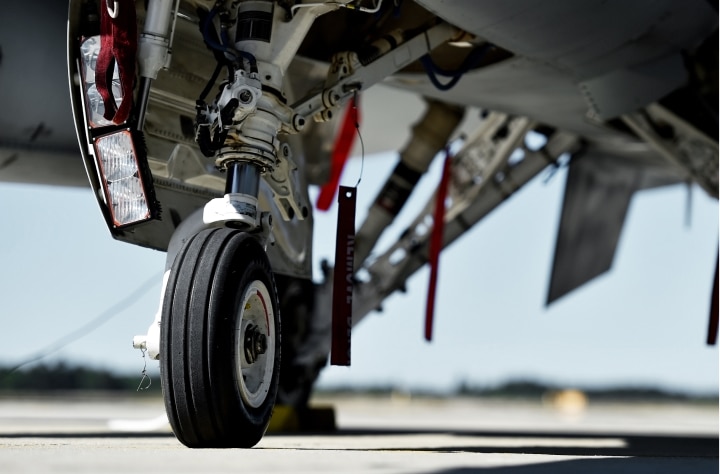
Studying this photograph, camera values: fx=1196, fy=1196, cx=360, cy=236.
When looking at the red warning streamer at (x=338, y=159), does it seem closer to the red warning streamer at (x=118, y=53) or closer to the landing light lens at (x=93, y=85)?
the landing light lens at (x=93, y=85)

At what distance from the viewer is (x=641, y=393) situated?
5897cm

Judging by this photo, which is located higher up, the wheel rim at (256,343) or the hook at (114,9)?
the hook at (114,9)

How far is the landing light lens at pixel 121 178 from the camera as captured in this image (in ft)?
20.3

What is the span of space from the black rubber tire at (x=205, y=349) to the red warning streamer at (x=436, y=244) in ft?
15.4

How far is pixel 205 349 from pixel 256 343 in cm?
52

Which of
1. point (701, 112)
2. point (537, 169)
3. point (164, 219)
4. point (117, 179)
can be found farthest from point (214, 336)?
point (537, 169)

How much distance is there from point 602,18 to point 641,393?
53.5 metres

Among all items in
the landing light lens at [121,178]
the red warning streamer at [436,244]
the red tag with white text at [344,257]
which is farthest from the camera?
the red warning streamer at [436,244]

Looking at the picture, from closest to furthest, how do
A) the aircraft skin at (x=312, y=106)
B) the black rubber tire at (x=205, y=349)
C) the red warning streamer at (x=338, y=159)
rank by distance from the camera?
1. the black rubber tire at (x=205, y=349)
2. the aircraft skin at (x=312, y=106)
3. the red warning streamer at (x=338, y=159)

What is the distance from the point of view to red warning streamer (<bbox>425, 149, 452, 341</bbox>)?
10.5 metres

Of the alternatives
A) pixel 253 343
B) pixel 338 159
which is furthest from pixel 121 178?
pixel 338 159

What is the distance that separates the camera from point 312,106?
274 inches

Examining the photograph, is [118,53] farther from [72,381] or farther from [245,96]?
[72,381]

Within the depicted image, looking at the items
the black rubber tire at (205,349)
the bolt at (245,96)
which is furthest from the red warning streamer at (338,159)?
the black rubber tire at (205,349)
